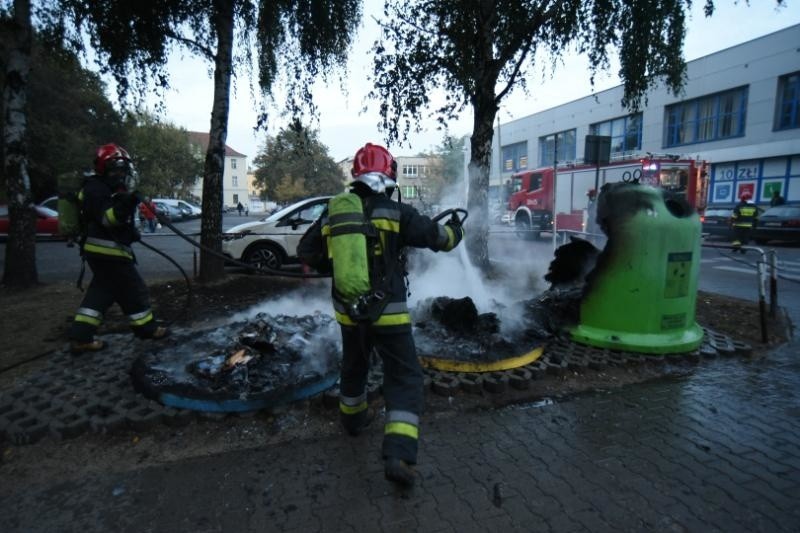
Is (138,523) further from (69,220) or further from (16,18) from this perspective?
(16,18)

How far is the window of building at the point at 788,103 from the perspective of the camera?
1923 cm

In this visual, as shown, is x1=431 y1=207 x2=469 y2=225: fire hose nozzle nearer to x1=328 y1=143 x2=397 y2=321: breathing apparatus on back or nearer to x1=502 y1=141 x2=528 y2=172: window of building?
x1=328 y1=143 x2=397 y2=321: breathing apparatus on back

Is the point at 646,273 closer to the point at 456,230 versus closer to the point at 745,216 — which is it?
the point at 456,230

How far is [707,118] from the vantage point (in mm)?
23094

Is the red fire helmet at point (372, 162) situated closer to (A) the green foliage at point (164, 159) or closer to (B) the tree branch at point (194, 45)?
(B) the tree branch at point (194, 45)

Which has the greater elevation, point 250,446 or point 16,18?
point 16,18

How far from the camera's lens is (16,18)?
627 cm

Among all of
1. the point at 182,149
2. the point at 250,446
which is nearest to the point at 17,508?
the point at 250,446

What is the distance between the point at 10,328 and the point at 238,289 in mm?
2695

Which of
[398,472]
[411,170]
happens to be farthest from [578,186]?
[411,170]

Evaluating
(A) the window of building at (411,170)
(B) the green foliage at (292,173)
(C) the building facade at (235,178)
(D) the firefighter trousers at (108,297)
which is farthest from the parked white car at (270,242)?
(C) the building facade at (235,178)

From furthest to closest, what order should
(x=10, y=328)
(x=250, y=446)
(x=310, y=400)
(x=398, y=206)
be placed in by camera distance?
1. (x=10, y=328)
2. (x=310, y=400)
3. (x=250, y=446)
4. (x=398, y=206)

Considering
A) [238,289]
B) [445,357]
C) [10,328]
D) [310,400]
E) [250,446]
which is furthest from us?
[238,289]

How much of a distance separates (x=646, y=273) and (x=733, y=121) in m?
23.6
